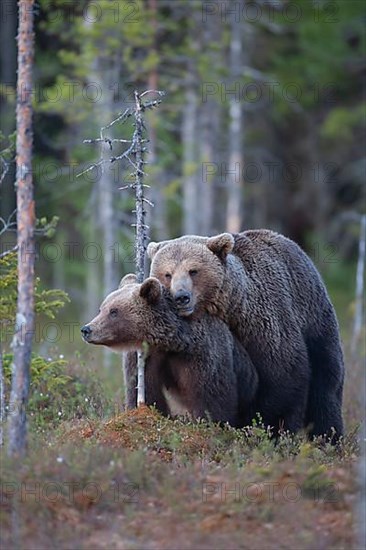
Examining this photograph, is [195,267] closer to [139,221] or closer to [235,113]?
[139,221]

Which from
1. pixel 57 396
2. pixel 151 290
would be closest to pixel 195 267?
pixel 151 290

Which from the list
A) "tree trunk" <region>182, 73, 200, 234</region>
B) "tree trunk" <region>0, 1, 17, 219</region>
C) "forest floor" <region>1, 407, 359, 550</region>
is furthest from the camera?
A: "tree trunk" <region>0, 1, 17, 219</region>

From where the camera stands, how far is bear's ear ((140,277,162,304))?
10.2m

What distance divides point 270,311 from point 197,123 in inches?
733

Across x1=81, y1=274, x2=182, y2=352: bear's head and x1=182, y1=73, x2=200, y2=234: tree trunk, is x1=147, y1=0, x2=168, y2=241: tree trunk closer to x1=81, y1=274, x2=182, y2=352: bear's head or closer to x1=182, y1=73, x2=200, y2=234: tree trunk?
x1=182, y1=73, x2=200, y2=234: tree trunk

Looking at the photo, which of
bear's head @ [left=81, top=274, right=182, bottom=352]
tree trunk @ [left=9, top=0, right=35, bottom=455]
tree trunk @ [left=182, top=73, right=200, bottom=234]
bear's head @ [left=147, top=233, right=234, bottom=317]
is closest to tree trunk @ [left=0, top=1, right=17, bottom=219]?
tree trunk @ [left=182, top=73, right=200, bottom=234]

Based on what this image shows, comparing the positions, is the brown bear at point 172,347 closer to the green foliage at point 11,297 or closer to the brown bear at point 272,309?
the brown bear at point 272,309

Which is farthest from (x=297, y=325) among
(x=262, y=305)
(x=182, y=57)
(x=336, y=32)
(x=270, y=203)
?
(x=270, y=203)

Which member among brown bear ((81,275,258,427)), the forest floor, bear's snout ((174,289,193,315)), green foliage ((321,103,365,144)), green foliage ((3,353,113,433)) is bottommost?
the forest floor

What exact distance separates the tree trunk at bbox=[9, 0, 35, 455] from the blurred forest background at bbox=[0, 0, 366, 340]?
9924mm

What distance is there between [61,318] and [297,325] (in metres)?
19.5

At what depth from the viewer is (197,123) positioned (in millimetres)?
29172

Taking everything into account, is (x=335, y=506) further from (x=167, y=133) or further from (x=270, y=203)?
(x=270, y=203)

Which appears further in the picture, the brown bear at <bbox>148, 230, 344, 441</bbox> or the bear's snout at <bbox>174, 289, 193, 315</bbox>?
the brown bear at <bbox>148, 230, 344, 441</bbox>
